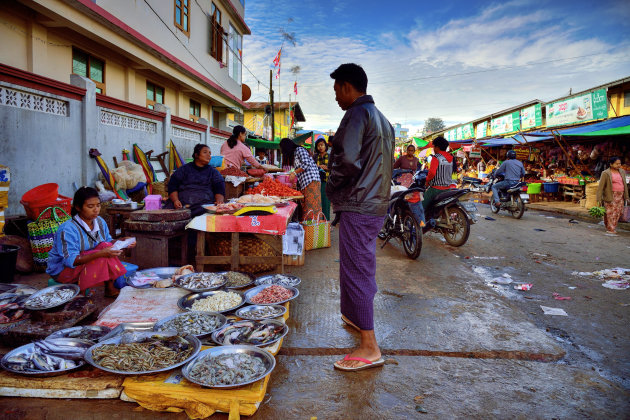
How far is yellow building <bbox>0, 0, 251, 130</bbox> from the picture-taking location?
7180mm

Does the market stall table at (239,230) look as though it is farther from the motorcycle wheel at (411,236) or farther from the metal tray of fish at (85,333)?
the motorcycle wheel at (411,236)

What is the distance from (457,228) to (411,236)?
1.47 m

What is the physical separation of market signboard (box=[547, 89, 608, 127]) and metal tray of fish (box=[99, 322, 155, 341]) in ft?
55.4

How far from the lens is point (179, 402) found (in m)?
2.23

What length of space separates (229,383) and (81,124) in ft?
20.8

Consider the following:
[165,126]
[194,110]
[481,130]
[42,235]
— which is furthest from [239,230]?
[481,130]

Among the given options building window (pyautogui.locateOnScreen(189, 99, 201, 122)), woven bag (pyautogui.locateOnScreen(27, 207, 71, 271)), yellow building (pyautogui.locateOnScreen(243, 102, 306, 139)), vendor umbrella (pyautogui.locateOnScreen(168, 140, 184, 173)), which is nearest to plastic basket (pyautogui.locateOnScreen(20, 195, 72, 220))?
woven bag (pyautogui.locateOnScreen(27, 207, 71, 271))

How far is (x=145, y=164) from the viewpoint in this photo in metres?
8.88

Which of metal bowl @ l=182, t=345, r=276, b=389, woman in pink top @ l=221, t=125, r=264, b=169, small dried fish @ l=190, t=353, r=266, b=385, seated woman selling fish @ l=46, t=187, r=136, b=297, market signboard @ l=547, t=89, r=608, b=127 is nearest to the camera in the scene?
small dried fish @ l=190, t=353, r=266, b=385

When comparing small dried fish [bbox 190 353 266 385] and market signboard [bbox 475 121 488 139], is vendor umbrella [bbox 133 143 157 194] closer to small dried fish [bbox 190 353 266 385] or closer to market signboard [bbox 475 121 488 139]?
small dried fish [bbox 190 353 266 385]

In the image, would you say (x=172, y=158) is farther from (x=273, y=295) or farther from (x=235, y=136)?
(x=273, y=295)

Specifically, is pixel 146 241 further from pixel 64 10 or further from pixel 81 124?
pixel 64 10

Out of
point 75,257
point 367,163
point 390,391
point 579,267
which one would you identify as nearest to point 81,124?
point 75,257

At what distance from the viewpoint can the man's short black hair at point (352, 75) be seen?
2939mm
